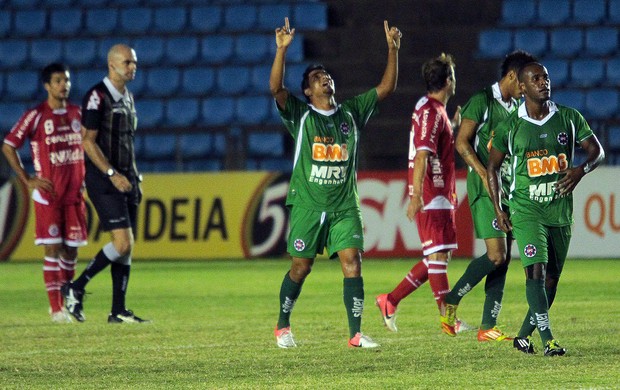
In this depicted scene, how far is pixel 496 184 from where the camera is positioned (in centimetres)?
780

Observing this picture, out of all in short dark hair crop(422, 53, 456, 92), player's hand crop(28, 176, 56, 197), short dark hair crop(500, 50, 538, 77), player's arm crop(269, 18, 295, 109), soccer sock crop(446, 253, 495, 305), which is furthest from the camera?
player's hand crop(28, 176, 56, 197)

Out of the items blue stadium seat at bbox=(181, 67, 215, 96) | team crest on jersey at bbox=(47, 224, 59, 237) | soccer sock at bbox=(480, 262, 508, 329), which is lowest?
soccer sock at bbox=(480, 262, 508, 329)

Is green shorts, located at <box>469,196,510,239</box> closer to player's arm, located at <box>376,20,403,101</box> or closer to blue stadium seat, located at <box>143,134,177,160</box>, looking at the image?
player's arm, located at <box>376,20,403,101</box>

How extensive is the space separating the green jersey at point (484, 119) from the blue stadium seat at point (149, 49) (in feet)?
49.3

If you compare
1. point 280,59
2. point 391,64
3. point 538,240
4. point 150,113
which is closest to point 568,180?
point 538,240

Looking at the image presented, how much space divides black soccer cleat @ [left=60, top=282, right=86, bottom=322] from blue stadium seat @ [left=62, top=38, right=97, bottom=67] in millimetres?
13516

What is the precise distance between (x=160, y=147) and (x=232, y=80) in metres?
1.91

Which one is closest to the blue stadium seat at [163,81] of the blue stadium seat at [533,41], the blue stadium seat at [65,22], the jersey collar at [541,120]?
the blue stadium seat at [65,22]

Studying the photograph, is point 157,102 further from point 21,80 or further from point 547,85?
point 547,85

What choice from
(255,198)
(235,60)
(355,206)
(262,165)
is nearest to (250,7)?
(235,60)

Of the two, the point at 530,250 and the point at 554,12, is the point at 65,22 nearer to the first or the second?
A: the point at 554,12

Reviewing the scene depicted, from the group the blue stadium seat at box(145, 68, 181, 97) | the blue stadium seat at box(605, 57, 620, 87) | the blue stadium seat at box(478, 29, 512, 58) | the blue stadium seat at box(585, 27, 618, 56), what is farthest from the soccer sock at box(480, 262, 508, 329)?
the blue stadium seat at box(145, 68, 181, 97)

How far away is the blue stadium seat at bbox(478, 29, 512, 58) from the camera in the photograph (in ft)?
70.9

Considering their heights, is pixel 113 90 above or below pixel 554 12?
below
